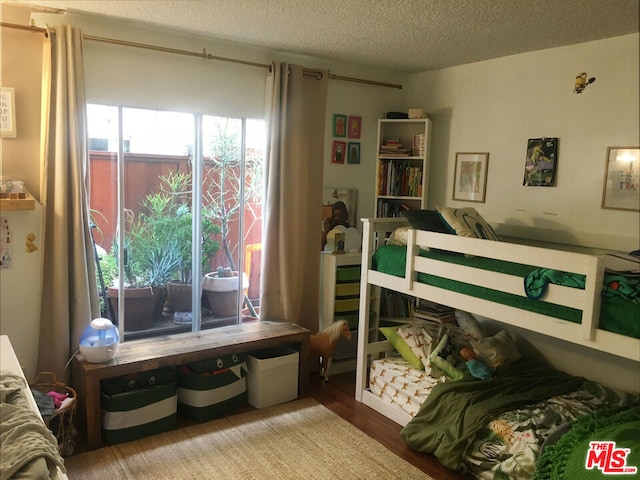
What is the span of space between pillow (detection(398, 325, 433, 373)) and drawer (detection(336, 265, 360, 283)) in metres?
0.57

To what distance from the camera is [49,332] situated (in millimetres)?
2658

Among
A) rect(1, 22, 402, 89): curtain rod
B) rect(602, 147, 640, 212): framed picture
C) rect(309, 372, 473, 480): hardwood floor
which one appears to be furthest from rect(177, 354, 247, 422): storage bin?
rect(602, 147, 640, 212): framed picture

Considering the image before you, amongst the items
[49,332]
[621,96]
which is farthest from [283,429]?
[621,96]

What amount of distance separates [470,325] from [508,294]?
0.98 metres

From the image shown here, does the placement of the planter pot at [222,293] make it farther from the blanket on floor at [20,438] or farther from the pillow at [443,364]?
the blanket on floor at [20,438]

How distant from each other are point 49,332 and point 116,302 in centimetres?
48

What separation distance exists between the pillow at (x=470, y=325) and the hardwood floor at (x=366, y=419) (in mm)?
722

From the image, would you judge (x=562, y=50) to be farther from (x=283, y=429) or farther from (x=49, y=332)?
(x=49, y=332)

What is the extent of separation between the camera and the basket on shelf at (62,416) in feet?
7.66

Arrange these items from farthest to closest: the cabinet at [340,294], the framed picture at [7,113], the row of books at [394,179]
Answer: the row of books at [394,179] → the cabinet at [340,294] → the framed picture at [7,113]

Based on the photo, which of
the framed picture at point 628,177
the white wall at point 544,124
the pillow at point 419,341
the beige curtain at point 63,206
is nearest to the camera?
the framed picture at point 628,177

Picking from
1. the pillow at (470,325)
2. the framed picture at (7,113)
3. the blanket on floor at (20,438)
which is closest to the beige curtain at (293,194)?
the pillow at (470,325)

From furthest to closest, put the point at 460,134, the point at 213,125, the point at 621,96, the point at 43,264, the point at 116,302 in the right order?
1. the point at 460,134
2. the point at 213,125
3. the point at 116,302
4. the point at 43,264
5. the point at 621,96

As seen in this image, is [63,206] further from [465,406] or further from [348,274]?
[465,406]
